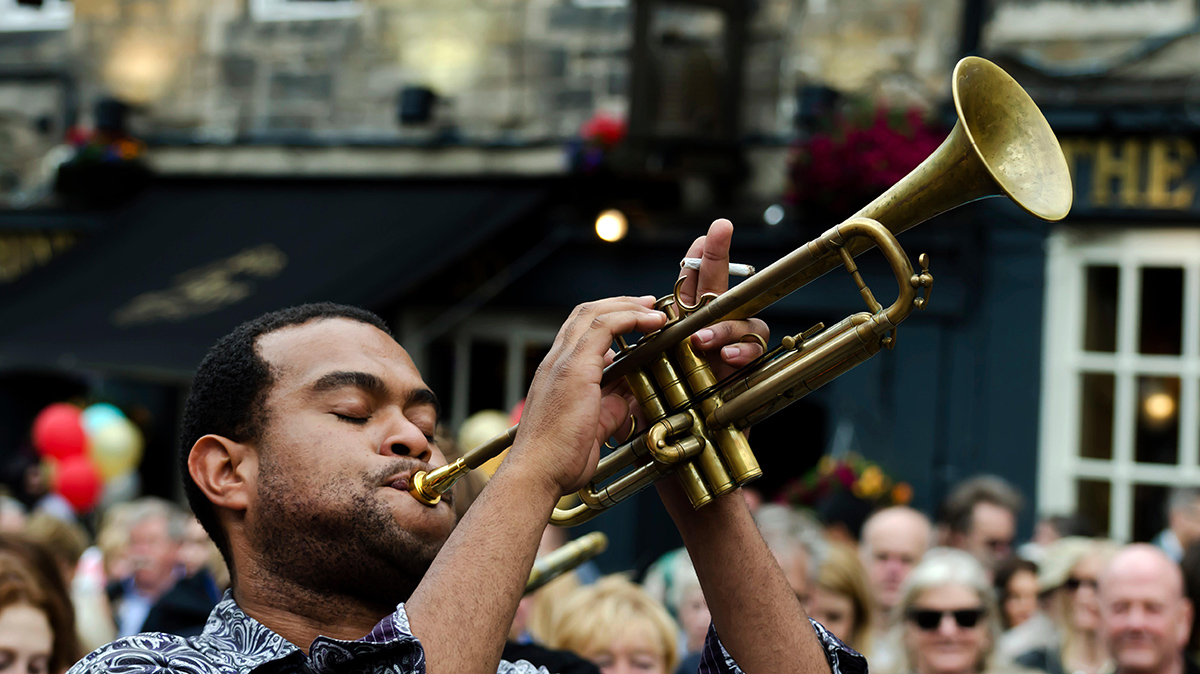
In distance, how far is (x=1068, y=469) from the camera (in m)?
7.80

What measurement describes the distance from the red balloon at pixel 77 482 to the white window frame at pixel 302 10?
3.87 m

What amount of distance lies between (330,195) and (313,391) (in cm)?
829

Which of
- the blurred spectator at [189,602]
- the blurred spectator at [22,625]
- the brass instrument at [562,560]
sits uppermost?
the brass instrument at [562,560]

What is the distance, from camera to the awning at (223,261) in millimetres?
8758

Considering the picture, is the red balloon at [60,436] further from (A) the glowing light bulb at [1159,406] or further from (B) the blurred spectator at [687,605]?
(A) the glowing light bulb at [1159,406]

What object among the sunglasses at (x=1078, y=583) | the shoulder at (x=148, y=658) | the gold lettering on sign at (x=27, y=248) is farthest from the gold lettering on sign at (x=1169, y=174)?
the gold lettering on sign at (x=27, y=248)

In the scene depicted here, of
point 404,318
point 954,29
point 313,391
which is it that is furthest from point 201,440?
point 404,318

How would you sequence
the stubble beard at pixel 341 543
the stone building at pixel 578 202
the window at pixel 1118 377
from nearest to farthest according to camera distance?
the stubble beard at pixel 341 543, the window at pixel 1118 377, the stone building at pixel 578 202

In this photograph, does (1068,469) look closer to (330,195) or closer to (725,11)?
(725,11)

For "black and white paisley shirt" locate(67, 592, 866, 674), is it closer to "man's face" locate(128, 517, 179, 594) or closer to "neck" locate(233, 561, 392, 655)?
"neck" locate(233, 561, 392, 655)

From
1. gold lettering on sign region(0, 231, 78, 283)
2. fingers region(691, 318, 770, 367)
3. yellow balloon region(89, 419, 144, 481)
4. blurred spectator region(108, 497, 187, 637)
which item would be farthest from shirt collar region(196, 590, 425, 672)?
gold lettering on sign region(0, 231, 78, 283)

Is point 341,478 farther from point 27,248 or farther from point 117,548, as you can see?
point 27,248

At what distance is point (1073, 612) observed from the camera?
4.99 m

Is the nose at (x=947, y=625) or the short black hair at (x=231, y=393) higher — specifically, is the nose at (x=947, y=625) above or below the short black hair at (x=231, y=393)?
below
